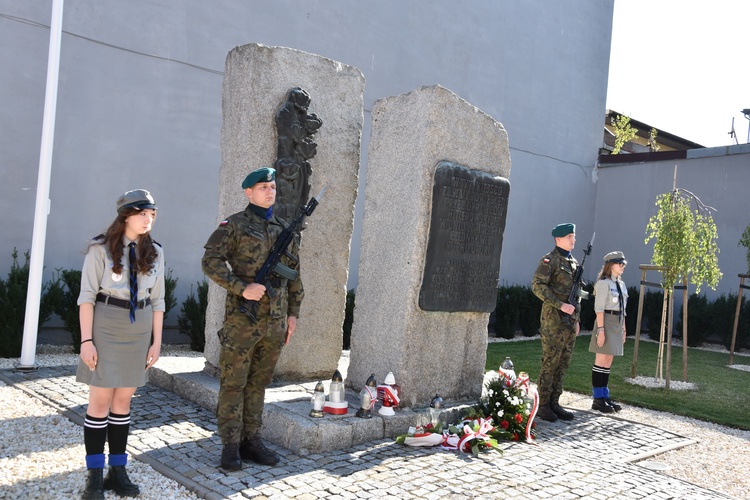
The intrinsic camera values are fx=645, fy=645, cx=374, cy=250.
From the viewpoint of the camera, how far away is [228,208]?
20.7 ft

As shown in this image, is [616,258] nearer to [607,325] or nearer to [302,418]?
[607,325]

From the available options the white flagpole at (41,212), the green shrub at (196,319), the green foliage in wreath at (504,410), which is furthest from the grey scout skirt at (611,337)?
the white flagpole at (41,212)

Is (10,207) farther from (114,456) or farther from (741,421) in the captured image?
(741,421)

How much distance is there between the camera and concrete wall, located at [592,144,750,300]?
1520cm

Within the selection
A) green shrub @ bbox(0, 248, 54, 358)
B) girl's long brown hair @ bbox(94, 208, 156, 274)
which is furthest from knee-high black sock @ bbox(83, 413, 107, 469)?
green shrub @ bbox(0, 248, 54, 358)

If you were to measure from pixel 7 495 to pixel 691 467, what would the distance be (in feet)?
17.2

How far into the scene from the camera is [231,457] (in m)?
4.33

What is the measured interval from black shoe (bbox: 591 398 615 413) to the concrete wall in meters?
→ 9.68

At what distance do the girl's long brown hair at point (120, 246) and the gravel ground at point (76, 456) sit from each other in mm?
1386

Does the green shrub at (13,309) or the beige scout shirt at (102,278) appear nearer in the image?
the beige scout shirt at (102,278)

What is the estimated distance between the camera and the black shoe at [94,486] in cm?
373

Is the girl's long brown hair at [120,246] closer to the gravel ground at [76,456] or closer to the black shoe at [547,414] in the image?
the gravel ground at [76,456]

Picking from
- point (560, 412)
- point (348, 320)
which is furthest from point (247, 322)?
point (348, 320)

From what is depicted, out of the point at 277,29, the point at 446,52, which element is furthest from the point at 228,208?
the point at 446,52
